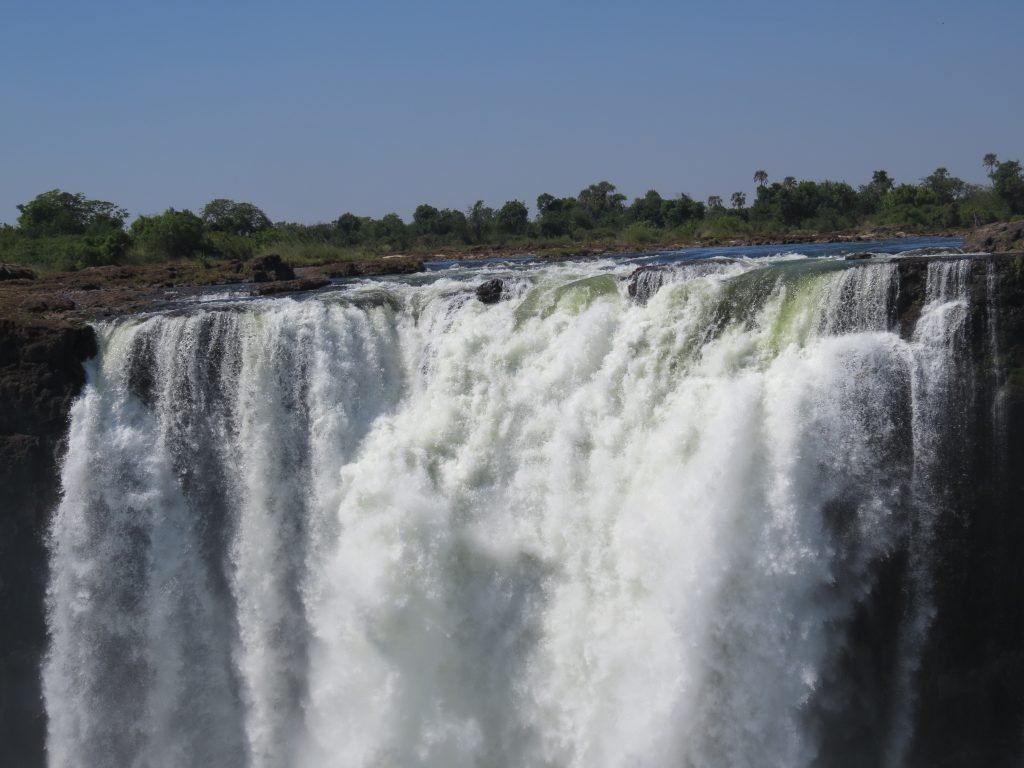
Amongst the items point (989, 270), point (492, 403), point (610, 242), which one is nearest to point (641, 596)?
point (492, 403)

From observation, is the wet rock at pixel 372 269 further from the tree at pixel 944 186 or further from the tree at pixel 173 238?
the tree at pixel 944 186

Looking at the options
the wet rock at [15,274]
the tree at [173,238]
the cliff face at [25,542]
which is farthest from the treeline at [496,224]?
the cliff face at [25,542]

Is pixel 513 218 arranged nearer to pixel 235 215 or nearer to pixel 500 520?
pixel 235 215

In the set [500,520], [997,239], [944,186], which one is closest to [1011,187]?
[944,186]

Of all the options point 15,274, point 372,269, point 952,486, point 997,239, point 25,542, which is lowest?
point 25,542

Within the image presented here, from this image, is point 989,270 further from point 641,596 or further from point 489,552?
point 489,552

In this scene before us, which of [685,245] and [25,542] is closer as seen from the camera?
[25,542]
